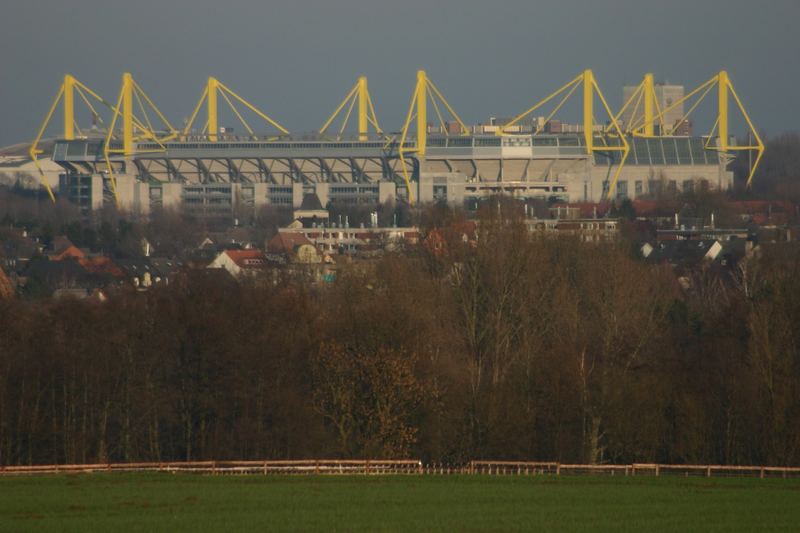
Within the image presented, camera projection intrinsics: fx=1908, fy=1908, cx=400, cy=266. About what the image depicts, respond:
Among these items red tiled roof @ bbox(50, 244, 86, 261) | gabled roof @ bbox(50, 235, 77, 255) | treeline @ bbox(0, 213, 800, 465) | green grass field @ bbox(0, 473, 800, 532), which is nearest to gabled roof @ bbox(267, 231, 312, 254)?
red tiled roof @ bbox(50, 244, 86, 261)

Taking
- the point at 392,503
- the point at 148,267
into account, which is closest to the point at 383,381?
the point at 392,503

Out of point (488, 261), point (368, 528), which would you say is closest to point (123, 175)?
point (488, 261)

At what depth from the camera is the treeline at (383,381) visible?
26031 mm

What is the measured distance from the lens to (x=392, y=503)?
19.1 m

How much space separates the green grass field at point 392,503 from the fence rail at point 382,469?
3.29 ft

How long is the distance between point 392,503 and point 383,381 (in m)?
6.74

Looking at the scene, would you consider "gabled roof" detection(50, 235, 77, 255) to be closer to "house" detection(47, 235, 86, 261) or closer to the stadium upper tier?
"house" detection(47, 235, 86, 261)

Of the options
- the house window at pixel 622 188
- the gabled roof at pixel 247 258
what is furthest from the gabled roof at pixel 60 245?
the house window at pixel 622 188

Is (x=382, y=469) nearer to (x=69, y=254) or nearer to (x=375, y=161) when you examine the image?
(x=69, y=254)

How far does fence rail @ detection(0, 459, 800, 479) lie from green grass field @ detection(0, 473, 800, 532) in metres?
1.00

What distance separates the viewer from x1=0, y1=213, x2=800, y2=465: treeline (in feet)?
85.4

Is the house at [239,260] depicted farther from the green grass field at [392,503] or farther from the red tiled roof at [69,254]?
the green grass field at [392,503]

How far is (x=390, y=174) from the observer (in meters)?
120

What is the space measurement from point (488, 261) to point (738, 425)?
27.4 ft
